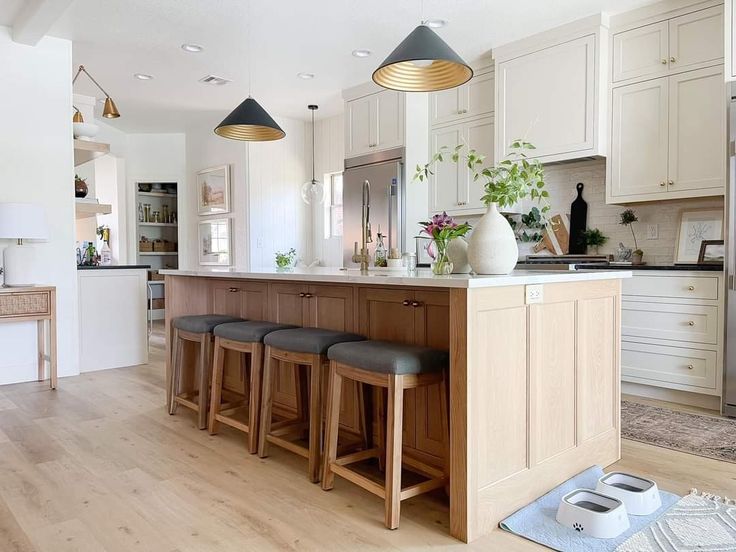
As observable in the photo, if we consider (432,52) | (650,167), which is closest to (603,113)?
(650,167)

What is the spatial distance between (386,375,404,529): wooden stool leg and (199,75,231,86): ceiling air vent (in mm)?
4616

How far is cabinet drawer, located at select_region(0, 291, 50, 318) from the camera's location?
4051 millimetres

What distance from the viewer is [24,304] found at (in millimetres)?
4133

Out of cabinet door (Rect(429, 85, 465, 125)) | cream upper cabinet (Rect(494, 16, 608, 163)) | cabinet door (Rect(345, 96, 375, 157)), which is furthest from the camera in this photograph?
cabinet door (Rect(345, 96, 375, 157))

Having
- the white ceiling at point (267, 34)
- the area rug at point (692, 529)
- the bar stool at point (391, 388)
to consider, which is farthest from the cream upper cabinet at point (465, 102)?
the area rug at point (692, 529)

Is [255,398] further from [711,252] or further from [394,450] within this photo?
[711,252]

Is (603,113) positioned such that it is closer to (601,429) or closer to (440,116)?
(440,116)

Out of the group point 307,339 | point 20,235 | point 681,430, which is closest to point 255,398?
point 307,339

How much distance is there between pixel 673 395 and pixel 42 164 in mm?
5001

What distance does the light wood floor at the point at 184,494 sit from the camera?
1.93 meters

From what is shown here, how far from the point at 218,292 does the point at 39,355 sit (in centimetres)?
188

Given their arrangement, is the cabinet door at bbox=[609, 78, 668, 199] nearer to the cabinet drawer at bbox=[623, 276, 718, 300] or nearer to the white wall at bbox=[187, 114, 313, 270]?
the cabinet drawer at bbox=[623, 276, 718, 300]

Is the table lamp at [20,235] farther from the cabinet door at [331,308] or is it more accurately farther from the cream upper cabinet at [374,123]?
the cream upper cabinet at [374,123]

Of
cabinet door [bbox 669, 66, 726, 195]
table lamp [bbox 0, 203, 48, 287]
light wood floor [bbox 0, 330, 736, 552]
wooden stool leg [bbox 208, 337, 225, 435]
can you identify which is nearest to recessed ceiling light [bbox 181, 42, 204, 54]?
table lamp [bbox 0, 203, 48, 287]
